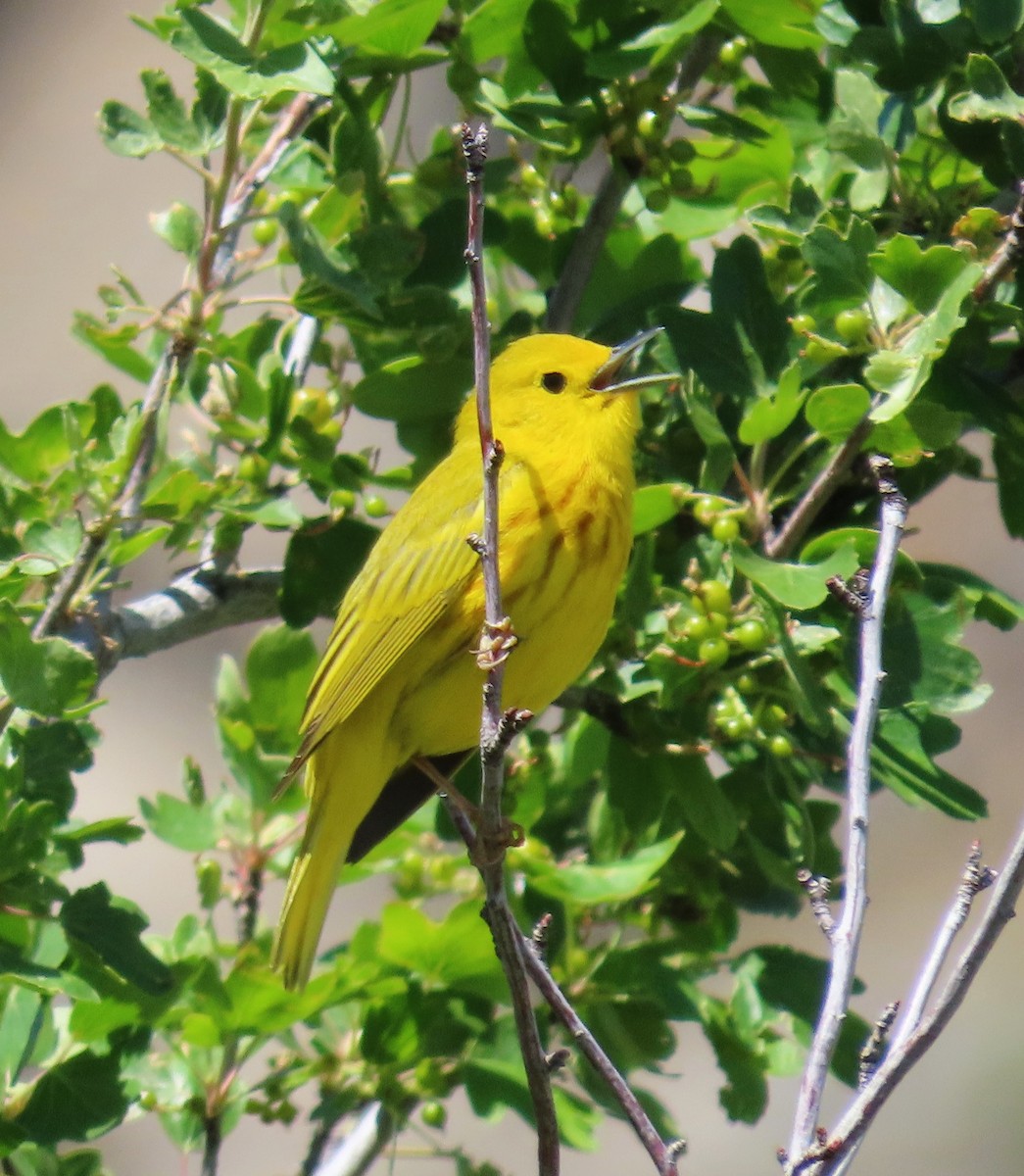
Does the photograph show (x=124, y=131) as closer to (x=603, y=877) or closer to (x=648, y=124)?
(x=648, y=124)

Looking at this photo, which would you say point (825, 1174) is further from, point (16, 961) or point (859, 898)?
point (16, 961)

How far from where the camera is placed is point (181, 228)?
2.38m

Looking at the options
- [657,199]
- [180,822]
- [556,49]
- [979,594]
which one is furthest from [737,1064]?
[556,49]

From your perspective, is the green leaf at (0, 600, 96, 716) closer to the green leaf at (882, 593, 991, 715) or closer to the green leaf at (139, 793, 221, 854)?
the green leaf at (139, 793, 221, 854)

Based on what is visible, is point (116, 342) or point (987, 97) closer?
point (987, 97)

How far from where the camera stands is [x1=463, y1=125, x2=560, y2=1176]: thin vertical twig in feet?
5.54

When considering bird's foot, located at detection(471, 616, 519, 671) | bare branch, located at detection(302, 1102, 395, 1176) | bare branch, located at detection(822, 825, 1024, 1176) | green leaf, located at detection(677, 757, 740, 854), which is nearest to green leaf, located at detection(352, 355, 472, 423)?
bird's foot, located at detection(471, 616, 519, 671)

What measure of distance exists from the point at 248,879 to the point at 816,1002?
38.2 inches

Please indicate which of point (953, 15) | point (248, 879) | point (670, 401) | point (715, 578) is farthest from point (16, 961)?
point (953, 15)

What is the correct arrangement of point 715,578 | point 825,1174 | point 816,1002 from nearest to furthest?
point 825,1174, point 715,578, point 816,1002

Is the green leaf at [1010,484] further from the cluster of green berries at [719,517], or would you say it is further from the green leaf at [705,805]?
the green leaf at [705,805]

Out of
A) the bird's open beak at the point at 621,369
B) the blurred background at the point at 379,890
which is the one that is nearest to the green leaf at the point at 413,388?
the bird's open beak at the point at 621,369

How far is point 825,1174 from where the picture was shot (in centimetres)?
150

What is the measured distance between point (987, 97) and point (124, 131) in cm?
124
